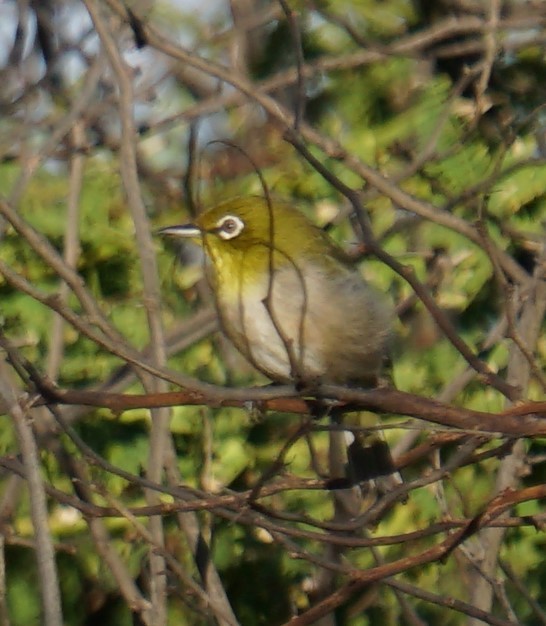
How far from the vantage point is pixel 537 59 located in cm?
544

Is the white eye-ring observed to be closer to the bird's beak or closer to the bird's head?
the bird's head

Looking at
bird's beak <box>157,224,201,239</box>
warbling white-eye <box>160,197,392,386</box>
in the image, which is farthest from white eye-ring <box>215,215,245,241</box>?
bird's beak <box>157,224,201,239</box>

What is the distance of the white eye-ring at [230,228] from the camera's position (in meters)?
4.73

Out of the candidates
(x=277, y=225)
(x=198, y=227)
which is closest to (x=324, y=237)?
(x=277, y=225)

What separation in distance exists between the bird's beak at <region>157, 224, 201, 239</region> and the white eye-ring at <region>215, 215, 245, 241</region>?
0.10 meters

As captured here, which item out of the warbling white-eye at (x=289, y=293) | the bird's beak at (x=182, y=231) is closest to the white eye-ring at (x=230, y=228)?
the warbling white-eye at (x=289, y=293)

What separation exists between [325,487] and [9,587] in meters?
2.17

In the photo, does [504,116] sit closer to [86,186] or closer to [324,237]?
[324,237]

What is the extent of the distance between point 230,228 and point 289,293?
416mm

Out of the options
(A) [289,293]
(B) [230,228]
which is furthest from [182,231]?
(A) [289,293]

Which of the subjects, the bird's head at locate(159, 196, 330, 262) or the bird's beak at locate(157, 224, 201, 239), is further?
the bird's head at locate(159, 196, 330, 262)

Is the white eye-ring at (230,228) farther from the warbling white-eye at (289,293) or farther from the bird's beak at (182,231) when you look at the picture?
the bird's beak at (182,231)

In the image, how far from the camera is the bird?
450cm

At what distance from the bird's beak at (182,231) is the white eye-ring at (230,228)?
0.10m
